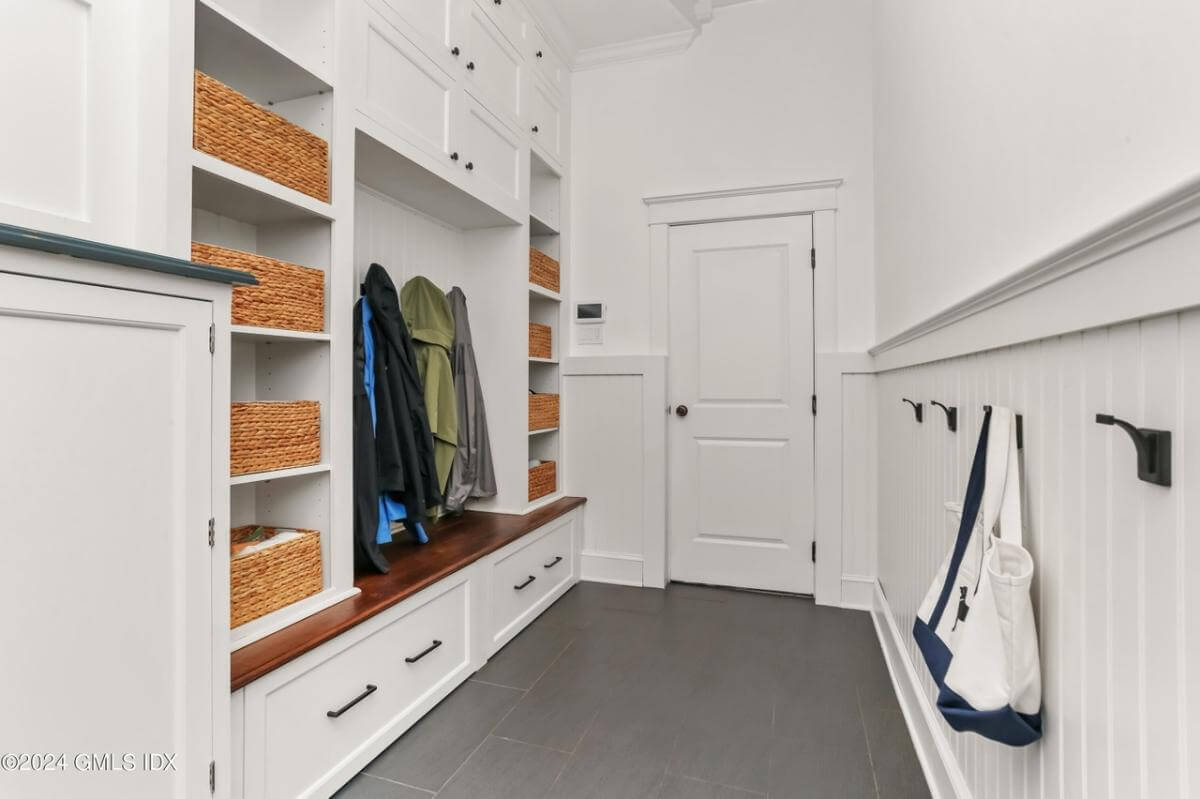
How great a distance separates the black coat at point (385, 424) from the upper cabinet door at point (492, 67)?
37.8 inches

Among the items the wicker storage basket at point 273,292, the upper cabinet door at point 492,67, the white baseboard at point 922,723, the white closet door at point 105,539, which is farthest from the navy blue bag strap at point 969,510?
the upper cabinet door at point 492,67

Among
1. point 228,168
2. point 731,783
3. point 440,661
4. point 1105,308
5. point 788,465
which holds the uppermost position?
point 228,168

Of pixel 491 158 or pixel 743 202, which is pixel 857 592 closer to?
pixel 743 202

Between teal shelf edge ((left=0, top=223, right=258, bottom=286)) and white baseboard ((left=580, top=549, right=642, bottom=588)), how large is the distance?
243 centimetres

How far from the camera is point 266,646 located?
1.32 m

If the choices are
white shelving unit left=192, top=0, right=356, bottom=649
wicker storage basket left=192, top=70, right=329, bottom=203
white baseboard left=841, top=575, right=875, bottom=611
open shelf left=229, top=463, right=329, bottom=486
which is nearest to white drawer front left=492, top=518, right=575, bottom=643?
white shelving unit left=192, top=0, right=356, bottom=649

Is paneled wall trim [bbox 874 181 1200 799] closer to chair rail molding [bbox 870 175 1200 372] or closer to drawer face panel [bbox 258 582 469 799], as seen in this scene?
chair rail molding [bbox 870 175 1200 372]

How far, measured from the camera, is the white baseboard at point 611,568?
306 cm

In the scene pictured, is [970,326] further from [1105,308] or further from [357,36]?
[357,36]

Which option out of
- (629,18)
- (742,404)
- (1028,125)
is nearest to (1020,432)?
(1028,125)

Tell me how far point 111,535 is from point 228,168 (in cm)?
88

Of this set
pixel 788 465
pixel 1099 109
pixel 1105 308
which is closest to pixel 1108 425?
pixel 1105 308

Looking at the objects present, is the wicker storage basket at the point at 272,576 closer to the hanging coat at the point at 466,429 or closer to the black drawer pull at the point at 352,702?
the black drawer pull at the point at 352,702

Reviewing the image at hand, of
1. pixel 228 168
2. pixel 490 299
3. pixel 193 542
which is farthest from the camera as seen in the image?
pixel 490 299
